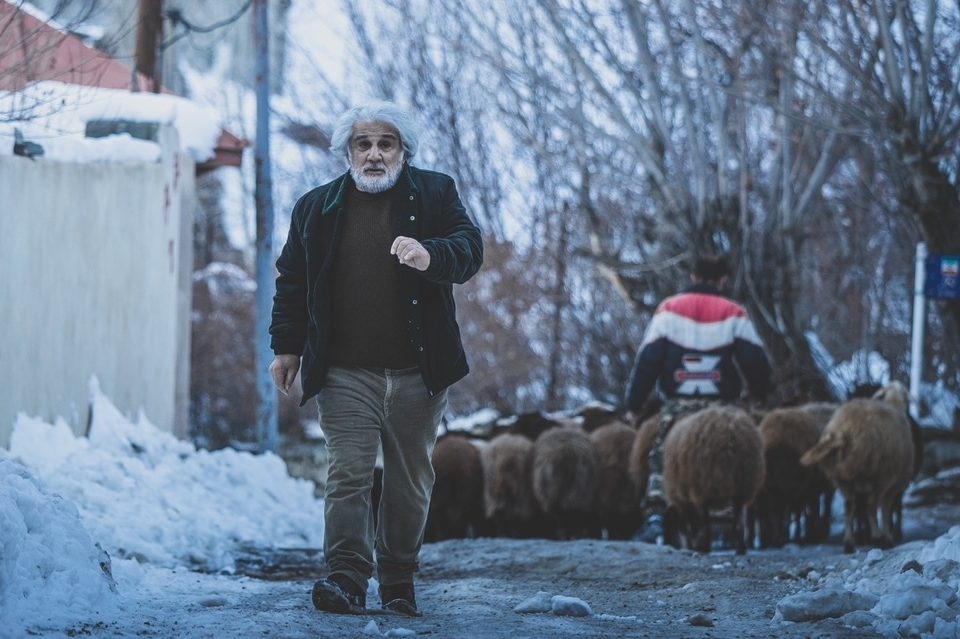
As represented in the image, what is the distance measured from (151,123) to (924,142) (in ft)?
23.9

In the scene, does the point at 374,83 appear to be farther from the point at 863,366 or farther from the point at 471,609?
the point at 471,609

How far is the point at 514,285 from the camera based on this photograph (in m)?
26.7

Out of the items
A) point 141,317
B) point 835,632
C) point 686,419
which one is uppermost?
point 141,317

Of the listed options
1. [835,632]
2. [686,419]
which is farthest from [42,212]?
[835,632]

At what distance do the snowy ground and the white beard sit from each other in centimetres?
171

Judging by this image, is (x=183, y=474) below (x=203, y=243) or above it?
below

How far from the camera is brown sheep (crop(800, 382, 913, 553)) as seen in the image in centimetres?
1100

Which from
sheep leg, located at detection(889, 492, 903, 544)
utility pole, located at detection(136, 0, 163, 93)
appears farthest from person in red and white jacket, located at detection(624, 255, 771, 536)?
utility pole, located at detection(136, 0, 163, 93)

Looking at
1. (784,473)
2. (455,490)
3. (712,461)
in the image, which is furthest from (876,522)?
(455,490)

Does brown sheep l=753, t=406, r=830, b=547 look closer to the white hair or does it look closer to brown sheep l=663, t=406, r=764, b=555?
brown sheep l=663, t=406, r=764, b=555

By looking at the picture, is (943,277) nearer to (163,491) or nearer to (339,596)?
(163,491)

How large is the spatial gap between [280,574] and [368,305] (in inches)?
140

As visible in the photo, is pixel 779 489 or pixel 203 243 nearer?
pixel 779 489

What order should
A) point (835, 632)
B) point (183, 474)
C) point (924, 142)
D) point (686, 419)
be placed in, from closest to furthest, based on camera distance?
point (835, 632), point (686, 419), point (183, 474), point (924, 142)
